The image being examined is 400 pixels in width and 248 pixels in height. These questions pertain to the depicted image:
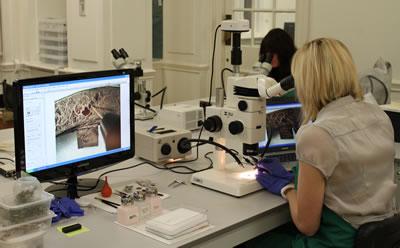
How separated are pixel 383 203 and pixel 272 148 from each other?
597mm

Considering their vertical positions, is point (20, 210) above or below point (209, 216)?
above

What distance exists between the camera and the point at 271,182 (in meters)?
1.91

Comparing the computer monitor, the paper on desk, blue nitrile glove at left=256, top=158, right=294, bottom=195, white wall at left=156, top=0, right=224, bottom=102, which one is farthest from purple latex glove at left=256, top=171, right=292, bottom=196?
white wall at left=156, top=0, right=224, bottom=102

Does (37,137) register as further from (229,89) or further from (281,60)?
(281,60)

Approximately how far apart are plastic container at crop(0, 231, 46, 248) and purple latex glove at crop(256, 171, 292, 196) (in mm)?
811

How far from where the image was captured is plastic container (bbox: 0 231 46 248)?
4.46 feet

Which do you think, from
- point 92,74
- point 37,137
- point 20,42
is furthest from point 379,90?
point 20,42

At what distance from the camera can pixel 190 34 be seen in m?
5.16

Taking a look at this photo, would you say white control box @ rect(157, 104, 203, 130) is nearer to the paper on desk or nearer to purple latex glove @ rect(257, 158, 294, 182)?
purple latex glove @ rect(257, 158, 294, 182)

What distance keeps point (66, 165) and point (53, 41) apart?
125 inches

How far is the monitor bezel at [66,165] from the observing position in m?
1.64

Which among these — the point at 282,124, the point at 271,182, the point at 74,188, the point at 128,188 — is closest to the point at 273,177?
the point at 271,182

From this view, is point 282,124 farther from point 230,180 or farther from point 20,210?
point 20,210

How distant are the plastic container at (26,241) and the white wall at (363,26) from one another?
2836mm
